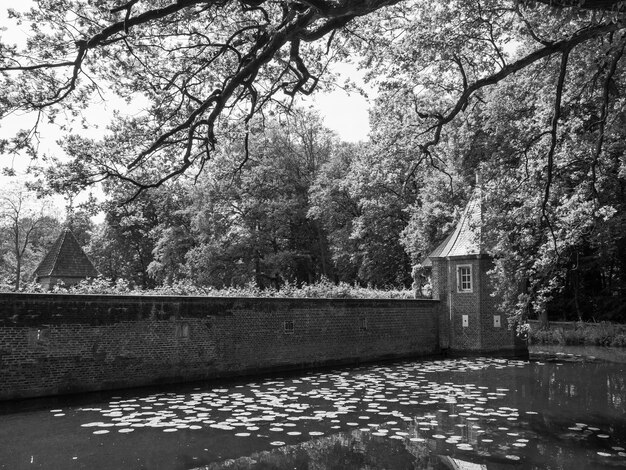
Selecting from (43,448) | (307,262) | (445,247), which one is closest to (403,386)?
(43,448)

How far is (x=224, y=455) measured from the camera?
25.3 feet

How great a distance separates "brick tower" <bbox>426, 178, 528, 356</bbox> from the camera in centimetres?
2306

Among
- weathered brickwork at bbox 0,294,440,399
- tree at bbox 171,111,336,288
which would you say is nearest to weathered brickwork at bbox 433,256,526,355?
weathered brickwork at bbox 0,294,440,399

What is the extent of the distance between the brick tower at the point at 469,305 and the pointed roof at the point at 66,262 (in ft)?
56.5

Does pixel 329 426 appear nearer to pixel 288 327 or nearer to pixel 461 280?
pixel 288 327

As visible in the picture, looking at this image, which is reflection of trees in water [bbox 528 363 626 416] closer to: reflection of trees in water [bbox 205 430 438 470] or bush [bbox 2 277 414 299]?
reflection of trees in water [bbox 205 430 438 470]

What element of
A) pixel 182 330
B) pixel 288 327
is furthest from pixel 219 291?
pixel 182 330

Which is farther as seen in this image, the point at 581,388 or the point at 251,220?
the point at 251,220

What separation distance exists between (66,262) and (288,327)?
15515 mm

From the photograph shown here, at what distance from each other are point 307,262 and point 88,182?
31.3m

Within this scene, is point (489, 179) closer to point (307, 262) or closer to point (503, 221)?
point (503, 221)

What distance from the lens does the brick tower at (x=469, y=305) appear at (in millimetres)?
23062

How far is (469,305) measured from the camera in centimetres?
2350

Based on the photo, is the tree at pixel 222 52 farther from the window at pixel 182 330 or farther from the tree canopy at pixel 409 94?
the window at pixel 182 330
